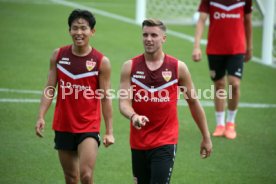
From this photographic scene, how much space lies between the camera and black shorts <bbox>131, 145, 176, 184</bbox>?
7.22m

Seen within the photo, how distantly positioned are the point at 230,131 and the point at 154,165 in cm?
527

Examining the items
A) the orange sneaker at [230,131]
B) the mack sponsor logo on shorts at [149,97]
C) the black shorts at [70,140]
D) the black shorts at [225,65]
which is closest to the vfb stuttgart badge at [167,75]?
the mack sponsor logo on shorts at [149,97]

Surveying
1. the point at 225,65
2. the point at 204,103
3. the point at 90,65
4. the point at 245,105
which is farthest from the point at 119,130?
the point at 90,65

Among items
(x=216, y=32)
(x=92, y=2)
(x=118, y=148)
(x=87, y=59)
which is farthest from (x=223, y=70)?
(x=92, y=2)

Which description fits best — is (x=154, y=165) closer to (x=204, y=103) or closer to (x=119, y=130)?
(x=119, y=130)

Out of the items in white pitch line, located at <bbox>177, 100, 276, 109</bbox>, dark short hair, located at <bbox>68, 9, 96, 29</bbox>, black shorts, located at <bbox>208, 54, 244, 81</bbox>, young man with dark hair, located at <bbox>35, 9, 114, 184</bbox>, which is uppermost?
dark short hair, located at <bbox>68, 9, 96, 29</bbox>

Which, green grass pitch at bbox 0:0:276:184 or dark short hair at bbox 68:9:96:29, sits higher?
dark short hair at bbox 68:9:96:29

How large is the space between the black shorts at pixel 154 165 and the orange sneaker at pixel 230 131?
4.95 m

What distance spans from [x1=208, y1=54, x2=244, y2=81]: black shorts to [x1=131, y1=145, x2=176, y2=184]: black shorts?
4910 millimetres

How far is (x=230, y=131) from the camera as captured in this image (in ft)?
40.5

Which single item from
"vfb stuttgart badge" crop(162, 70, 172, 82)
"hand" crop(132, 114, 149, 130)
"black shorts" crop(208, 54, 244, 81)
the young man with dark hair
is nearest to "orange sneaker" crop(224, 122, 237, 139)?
"black shorts" crop(208, 54, 244, 81)

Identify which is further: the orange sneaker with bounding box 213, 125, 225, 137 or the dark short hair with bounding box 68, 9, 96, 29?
the orange sneaker with bounding box 213, 125, 225, 137

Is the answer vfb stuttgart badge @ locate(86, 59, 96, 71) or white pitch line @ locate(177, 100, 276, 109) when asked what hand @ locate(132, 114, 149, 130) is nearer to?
vfb stuttgart badge @ locate(86, 59, 96, 71)

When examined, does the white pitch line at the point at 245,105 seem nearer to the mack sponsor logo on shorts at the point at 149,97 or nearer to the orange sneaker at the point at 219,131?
the orange sneaker at the point at 219,131
